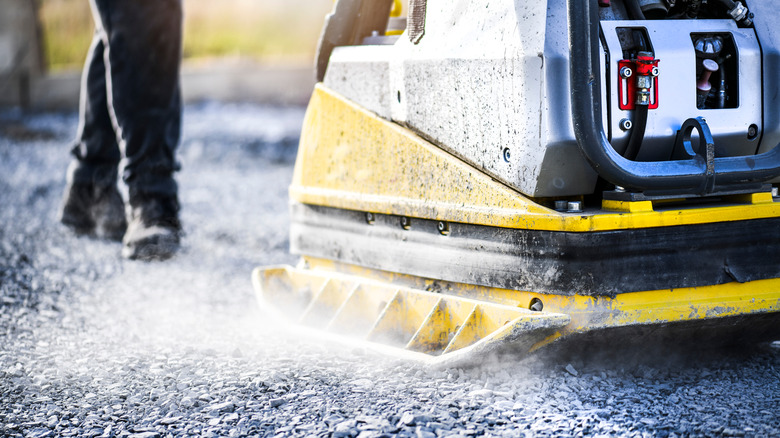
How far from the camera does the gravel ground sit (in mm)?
2049

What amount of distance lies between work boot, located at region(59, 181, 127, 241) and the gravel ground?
0.68 m

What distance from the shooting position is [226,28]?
1307cm

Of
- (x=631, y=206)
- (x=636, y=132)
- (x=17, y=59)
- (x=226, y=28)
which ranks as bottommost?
(x=17, y=59)

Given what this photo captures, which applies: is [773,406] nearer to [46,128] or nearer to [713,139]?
[713,139]

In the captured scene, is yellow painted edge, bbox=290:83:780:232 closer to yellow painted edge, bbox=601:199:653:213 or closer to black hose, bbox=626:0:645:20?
yellow painted edge, bbox=601:199:653:213

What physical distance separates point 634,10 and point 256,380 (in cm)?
143

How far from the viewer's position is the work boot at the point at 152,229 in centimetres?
396

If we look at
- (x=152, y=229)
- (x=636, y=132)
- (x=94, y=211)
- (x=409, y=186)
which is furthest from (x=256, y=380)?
(x=94, y=211)

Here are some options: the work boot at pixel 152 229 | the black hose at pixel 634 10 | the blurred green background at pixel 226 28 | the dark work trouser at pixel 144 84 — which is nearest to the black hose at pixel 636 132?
the black hose at pixel 634 10

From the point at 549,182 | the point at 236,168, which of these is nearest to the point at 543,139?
the point at 549,182

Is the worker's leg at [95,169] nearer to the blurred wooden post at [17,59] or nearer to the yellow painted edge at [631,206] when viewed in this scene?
the yellow painted edge at [631,206]

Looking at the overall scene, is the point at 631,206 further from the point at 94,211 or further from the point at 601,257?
the point at 94,211

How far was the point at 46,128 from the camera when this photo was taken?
9703mm

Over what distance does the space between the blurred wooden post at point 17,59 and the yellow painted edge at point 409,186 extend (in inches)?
368
